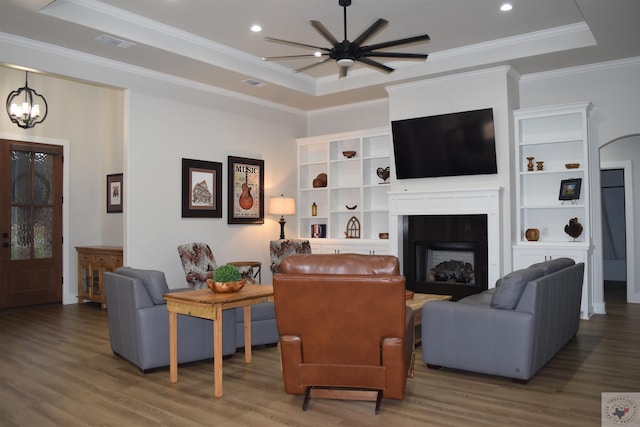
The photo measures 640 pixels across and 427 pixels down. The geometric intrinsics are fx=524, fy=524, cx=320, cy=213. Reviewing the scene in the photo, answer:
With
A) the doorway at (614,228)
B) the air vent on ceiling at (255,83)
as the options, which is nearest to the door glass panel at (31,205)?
the air vent on ceiling at (255,83)

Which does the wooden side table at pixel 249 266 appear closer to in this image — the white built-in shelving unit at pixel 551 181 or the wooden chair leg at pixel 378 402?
the white built-in shelving unit at pixel 551 181

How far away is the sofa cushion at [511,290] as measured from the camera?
3.95 metres

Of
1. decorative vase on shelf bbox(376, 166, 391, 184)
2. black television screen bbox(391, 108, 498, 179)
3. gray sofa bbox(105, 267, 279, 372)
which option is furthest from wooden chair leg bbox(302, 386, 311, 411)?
decorative vase on shelf bbox(376, 166, 391, 184)

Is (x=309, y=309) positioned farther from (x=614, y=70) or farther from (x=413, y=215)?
(x=614, y=70)

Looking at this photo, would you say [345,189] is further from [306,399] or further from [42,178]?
[306,399]

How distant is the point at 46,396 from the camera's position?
3.76m

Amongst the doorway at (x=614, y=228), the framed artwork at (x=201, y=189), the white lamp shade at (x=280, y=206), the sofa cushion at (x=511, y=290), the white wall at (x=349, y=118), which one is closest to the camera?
the sofa cushion at (x=511, y=290)

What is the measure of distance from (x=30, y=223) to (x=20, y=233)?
0.20 meters

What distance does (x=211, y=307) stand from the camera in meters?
3.83

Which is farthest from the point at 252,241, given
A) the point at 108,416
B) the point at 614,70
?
the point at 614,70

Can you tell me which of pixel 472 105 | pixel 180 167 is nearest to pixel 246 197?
pixel 180 167

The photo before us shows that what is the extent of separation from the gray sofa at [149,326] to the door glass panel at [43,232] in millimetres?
3705

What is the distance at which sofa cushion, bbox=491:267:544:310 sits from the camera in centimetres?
395

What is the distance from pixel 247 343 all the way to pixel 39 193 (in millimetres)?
4934
